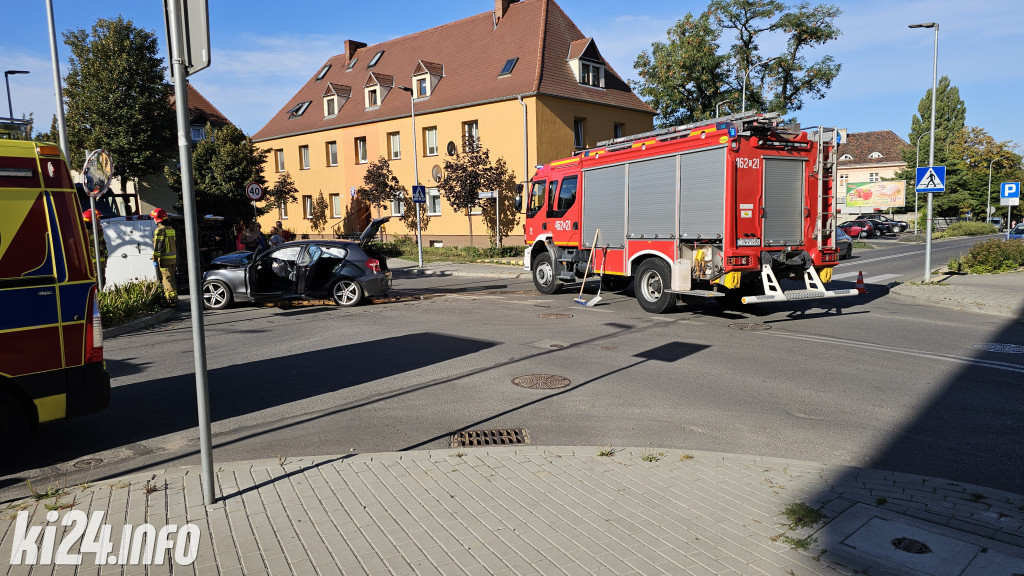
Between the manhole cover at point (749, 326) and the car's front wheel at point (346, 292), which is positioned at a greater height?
the car's front wheel at point (346, 292)

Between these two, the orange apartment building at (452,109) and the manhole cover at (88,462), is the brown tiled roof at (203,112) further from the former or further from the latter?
the manhole cover at (88,462)

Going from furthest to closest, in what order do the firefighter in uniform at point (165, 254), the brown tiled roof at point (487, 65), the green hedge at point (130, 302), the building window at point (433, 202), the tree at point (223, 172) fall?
the building window at point (433, 202)
the brown tiled roof at point (487, 65)
the tree at point (223, 172)
the firefighter in uniform at point (165, 254)
the green hedge at point (130, 302)

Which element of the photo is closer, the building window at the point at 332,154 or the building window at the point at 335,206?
the building window at the point at 332,154

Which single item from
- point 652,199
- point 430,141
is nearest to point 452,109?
point 430,141

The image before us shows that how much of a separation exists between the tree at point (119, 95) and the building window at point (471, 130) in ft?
50.1

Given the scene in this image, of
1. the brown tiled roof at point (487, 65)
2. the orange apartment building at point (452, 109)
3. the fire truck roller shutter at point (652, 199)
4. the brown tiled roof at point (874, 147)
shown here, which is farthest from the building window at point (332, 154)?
the brown tiled roof at point (874, 147)

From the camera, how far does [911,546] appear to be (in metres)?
3.45

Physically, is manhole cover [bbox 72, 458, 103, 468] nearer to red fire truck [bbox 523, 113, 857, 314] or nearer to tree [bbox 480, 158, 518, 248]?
red fire truck [bbox 523, 113, 857, 314]

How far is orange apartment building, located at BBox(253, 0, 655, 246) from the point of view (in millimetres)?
32250

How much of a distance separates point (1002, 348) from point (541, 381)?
6565 millimetres

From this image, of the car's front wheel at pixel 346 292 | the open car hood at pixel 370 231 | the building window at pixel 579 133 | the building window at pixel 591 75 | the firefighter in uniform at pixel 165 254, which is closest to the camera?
the open car hood at pixel 370 231

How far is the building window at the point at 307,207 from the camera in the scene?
145 ft

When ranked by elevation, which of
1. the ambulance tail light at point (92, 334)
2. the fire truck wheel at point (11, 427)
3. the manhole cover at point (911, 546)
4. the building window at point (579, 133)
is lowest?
the manhole cover at point (911, 546)

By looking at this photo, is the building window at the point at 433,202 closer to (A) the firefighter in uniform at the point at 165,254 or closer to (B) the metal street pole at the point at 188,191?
(A) the firefighter in uniform at the point at 165,254
